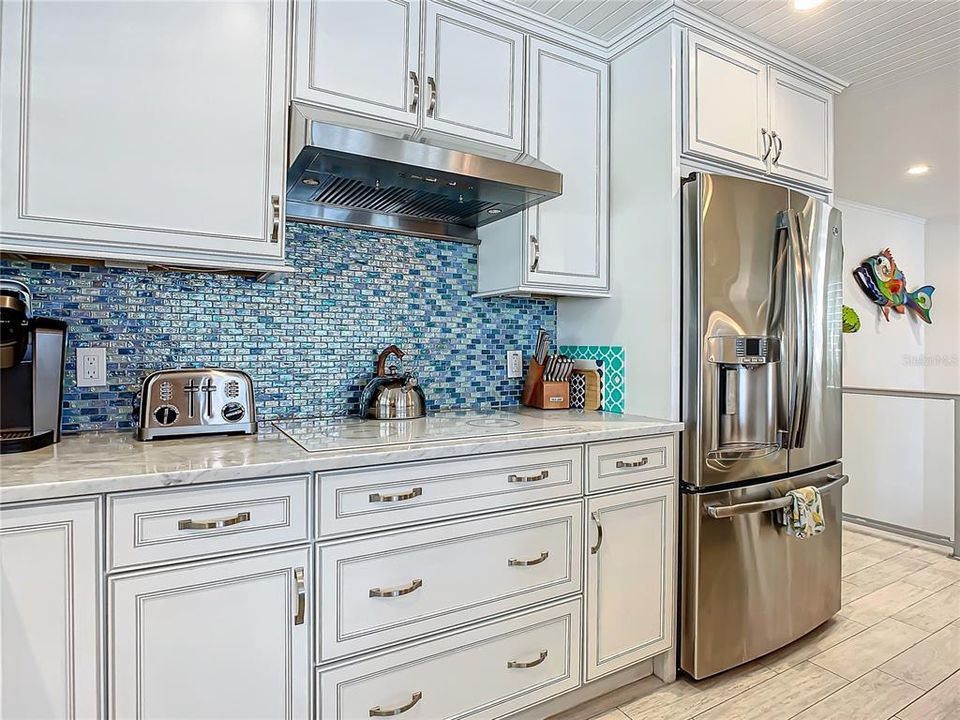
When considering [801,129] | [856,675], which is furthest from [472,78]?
[856,675]

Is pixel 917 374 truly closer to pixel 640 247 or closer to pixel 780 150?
pixel 780 150

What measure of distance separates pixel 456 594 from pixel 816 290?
189 centimetres

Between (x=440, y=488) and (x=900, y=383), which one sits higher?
(x=900, y=383)

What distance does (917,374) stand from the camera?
6.24 m

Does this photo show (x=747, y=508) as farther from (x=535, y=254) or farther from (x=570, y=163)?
(x=570, y=163)

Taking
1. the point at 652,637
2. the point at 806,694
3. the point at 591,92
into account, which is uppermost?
the point at 591,92

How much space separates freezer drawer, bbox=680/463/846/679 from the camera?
2096 millimetres

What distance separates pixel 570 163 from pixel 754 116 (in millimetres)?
802

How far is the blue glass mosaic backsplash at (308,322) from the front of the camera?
5.78ft

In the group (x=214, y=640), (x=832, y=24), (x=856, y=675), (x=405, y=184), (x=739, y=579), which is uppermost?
(x=832, y=24)

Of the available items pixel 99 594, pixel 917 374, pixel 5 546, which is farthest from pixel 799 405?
pixel 917 374

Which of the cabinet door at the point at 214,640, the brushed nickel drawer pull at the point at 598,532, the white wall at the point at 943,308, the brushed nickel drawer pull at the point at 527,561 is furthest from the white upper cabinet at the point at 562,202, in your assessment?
the white wall at the point at 943,308

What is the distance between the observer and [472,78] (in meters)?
2.08

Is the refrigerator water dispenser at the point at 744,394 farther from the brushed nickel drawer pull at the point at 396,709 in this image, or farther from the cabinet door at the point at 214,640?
the cabinet door at the point at 214,640
